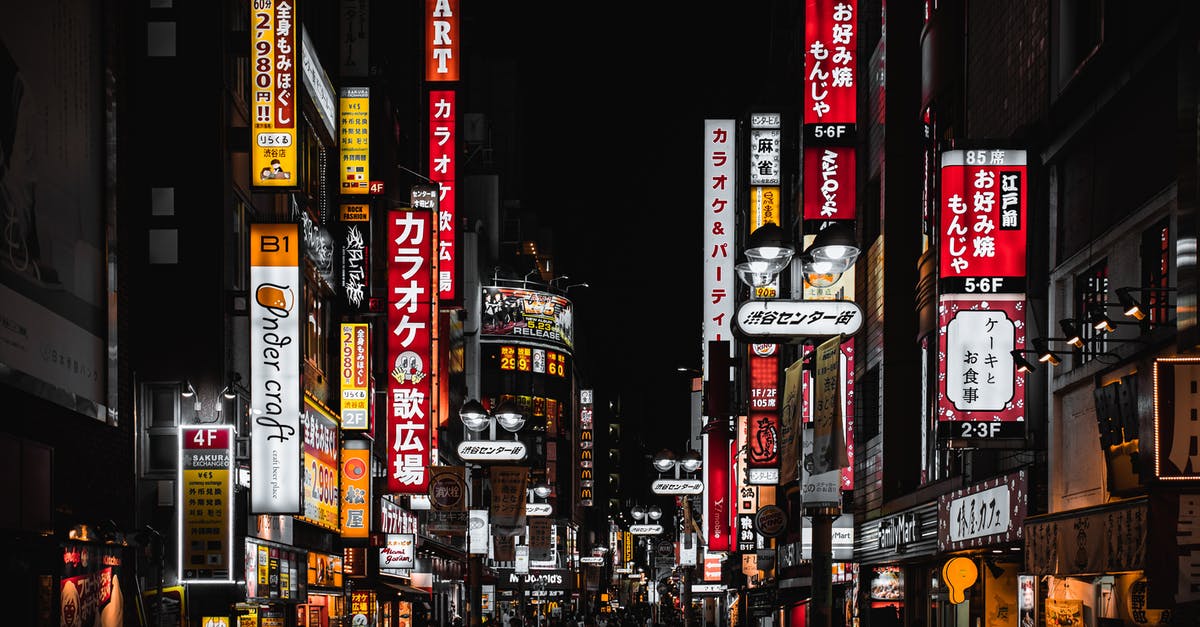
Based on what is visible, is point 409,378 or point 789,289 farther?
point 789,289

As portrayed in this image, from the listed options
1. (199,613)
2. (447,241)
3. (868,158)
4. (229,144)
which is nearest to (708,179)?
(447,241)

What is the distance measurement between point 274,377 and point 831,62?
1332 cm

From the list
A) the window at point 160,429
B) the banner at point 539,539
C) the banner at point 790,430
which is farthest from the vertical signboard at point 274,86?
the banner at point 539,539

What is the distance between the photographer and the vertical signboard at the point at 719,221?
47.3 metres

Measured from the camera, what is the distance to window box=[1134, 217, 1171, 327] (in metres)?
15.5

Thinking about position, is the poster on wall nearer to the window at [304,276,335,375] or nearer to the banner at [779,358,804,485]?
the banner at [779,358,804,485]

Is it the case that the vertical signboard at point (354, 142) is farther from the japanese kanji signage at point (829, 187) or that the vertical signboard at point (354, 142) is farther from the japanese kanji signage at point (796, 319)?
the japanese kanji signage at point (796, 319)

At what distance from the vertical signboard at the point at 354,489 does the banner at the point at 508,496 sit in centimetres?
1073

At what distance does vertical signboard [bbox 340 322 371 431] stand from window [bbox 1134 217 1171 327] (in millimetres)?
21395

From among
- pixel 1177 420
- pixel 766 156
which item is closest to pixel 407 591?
pixel 766 156

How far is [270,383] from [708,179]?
27.1 m

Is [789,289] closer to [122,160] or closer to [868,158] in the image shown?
[868,158]

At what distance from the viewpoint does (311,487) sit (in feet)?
95.0

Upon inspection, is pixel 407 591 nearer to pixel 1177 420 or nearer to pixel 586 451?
pixel 1177 420
